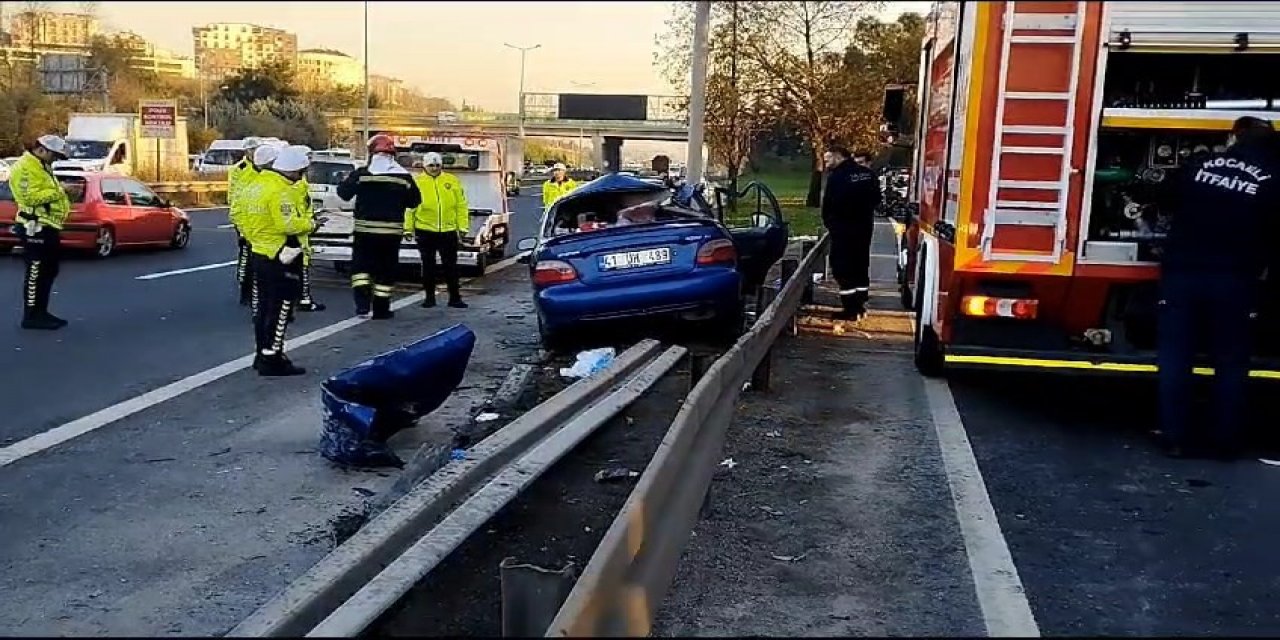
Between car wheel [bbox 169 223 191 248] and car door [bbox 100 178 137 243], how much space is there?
113 cm

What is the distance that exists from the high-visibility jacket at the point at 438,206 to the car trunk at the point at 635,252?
3881 mm

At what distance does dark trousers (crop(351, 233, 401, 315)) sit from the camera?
11.9 meters

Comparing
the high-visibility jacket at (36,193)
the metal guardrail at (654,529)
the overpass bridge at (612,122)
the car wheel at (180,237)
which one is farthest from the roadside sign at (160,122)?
the metal guardrail at (654,529)

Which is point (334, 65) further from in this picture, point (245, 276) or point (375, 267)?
point (245, 276)

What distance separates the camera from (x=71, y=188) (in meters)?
17.4

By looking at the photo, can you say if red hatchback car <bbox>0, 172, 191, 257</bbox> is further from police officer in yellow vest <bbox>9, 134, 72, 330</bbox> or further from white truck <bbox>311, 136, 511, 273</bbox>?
police officer in yellow vest <bbox>9, 134, 72, 330</bbox>

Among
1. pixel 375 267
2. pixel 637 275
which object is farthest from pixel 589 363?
pixel 375 267

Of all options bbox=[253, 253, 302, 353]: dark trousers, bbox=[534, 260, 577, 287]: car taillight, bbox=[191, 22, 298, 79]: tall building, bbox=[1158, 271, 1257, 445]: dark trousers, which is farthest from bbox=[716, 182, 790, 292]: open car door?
bbox=[191, 22, 298, 79]: tall building

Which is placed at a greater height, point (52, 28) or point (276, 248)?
point (52, 28)

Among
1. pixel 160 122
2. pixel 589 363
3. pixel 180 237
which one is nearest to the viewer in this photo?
pixel 589 363

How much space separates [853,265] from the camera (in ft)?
38.3

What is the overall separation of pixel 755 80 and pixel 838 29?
8.79 ft

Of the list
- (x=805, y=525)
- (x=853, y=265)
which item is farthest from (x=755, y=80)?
(x=805, y=525)

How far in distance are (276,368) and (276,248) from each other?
90 centimetres
